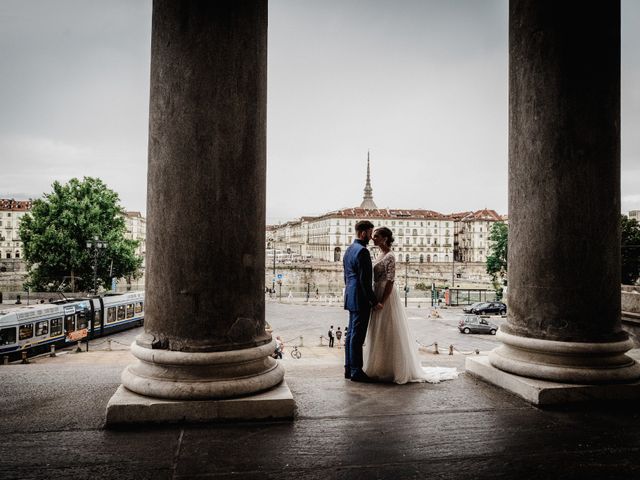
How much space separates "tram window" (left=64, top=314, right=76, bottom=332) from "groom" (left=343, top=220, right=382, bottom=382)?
92.1ft

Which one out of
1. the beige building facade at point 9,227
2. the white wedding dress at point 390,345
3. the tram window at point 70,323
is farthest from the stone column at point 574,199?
the beige building facade at point 9,227

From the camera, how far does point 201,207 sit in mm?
4207

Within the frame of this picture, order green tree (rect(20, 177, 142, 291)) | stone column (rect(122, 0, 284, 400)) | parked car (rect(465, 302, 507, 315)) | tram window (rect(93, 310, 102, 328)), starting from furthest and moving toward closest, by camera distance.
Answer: parked car (rect(465, 302, 507, 315))
green tree (rect(20, 177, 142, 291))
tram window (rect(93, 310, 102, 328))
stone column (rect(122, 0, 284, 400))

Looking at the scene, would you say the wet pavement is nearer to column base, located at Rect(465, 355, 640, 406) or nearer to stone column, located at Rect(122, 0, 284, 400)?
column base, located at Rect(465, 355, 640, 406)

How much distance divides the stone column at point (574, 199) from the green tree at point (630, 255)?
2723 centimetres

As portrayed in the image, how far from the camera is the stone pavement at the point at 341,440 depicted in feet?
10.8

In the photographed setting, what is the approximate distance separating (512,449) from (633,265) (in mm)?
45360

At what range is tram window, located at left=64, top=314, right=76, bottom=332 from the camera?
29703mm

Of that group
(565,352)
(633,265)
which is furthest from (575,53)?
(633,265)

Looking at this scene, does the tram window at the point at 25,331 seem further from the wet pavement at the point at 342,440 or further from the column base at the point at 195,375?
the column base at the point at 195,375

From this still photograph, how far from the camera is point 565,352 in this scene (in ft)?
16.0

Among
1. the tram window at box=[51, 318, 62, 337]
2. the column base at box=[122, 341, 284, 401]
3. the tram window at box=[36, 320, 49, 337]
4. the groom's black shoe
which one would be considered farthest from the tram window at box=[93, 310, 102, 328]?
the column base at box=[122, 341, 284, 401]

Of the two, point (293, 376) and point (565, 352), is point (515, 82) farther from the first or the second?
point (293, 376)

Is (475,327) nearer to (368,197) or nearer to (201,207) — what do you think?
(201,207)
